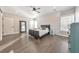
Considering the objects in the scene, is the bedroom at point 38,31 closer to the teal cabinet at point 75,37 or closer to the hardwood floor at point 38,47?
the hardwood floor at point 38,47

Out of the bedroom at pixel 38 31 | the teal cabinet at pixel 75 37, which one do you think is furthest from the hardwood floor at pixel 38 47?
the teal cabinet at pixel 75 37

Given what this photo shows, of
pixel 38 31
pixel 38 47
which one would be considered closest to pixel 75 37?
pixel 38 47

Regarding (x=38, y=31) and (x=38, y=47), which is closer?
(x=38, y=47)

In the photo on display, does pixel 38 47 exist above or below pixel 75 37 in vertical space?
below

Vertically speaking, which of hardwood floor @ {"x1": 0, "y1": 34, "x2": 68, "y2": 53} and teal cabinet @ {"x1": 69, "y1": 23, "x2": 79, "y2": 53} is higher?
teal cabinet @ {"x1": 69, "y1": 23, "x2": 79, "y2": 53}

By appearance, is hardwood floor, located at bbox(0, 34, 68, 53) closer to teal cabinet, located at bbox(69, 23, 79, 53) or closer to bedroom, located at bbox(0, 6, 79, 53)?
bedroom, located at bbox(0, 6, 79, 53)

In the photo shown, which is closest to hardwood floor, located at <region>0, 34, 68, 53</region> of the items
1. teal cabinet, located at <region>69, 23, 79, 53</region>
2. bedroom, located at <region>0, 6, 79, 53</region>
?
bedroom, located at <region>0, 6, 79, 53</region>

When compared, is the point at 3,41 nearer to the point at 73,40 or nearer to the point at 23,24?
the point at 73,40

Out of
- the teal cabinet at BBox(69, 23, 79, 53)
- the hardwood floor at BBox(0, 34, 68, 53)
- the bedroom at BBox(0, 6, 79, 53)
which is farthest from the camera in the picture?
the bedroom at BBox(0, 6, 79, 53)

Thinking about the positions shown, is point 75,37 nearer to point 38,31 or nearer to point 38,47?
point 38,47

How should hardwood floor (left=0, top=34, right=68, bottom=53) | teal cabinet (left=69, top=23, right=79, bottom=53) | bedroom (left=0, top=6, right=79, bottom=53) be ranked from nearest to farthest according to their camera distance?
1. teal cabinet (left=69, top=23, right=79, bottom=53)
2. hardwood floor (left=0, top=34, right=68, bottom=53)
3. bedroom (left=0, top=6, right=79, bottom=53)
